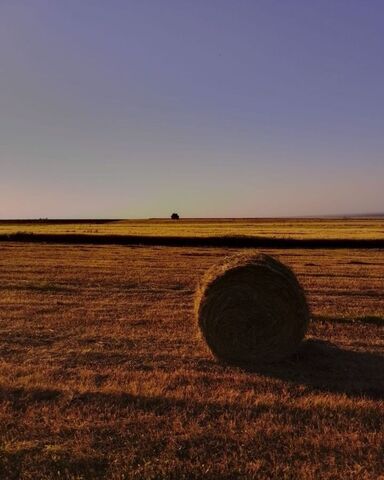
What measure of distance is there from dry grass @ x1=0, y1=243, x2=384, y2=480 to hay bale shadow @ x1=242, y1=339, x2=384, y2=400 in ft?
0.09

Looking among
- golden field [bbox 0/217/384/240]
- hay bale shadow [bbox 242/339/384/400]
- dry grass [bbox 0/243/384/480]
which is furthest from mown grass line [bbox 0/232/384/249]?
hay bale shadow [bbox 242/339/384/400]

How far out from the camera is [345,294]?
1592 centimetres

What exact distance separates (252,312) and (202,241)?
109 ft

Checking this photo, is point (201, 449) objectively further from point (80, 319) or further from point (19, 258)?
point (19, 258)

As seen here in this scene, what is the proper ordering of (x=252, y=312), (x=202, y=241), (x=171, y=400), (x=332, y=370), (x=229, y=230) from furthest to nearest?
1. (x=229, y=230)
2. (x=202, y=241)
3. (x=252, y=312)
4. (x=332, y=370)
5. (x=171, y=400)

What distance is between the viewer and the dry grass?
16.9 ft

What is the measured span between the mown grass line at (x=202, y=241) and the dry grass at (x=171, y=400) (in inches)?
1059

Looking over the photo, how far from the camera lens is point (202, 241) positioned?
42.7 m

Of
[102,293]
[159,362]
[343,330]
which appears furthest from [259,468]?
[102,293]

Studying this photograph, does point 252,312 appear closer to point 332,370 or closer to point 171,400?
point 332,370

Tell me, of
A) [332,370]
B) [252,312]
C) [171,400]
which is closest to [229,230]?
[252,312]

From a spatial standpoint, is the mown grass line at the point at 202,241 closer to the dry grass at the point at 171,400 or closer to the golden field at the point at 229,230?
the golden field at the point at 229,230

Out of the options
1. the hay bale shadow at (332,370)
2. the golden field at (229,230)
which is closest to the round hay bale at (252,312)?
the hay bale shadow at (332,370)

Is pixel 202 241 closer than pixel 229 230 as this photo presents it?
Yes
